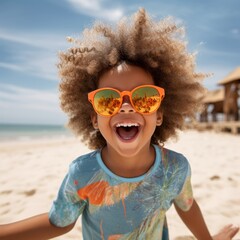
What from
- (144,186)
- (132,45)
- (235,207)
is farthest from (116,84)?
(235,207)

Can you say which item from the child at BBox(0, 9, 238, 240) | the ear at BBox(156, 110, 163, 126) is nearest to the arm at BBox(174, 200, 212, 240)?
the child at BBox(0, 9, 238, 240)

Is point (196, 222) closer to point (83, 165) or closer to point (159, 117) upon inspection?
point (159, 117)

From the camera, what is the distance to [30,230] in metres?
1.81

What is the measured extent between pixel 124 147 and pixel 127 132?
12 centimetres

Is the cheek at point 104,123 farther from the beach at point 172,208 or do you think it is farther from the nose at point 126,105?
the beach at point 172,208

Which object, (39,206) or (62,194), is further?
(39,206)

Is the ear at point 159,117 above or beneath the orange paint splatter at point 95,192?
above

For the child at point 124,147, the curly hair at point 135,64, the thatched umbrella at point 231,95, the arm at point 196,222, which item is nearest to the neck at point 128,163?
the child at point 124,147

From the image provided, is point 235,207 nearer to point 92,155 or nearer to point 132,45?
point 92,155

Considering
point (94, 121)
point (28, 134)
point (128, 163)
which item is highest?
point (94, 121)

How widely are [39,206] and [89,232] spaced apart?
1.69 meters

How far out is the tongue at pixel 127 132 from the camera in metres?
1.88

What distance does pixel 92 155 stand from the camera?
2066 mm

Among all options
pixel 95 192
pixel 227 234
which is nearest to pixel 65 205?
pixel 95 192
